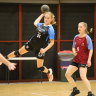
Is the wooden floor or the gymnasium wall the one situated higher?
the gymnasium wall

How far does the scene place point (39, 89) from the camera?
10805 mm

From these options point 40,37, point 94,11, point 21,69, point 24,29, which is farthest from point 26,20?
point 40,37

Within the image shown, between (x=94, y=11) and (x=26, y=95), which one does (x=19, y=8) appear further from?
(x=26, y=95)

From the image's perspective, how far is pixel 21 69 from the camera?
12.7 m

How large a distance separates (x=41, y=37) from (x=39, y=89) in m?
3.42

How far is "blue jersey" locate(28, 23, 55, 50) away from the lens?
7.81 metres

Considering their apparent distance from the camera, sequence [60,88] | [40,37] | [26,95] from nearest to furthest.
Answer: [40,37], [26,95], [60,88]

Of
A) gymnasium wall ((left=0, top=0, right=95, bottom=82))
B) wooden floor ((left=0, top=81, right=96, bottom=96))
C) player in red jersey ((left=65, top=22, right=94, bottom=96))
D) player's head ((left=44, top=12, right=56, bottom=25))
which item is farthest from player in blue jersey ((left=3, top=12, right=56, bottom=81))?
gymnasium wall ((left=0, top=0, right=95, bottom=82))

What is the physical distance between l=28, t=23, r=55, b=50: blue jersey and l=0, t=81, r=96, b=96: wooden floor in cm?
238

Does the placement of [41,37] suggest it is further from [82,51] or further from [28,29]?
[28,29]

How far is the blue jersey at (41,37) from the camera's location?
25.6 feet

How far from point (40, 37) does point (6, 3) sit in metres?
5.13

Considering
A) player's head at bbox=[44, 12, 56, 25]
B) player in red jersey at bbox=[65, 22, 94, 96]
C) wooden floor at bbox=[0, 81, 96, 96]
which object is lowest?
Answer: wooden floor at bbox=[0, 81, 96, 96]

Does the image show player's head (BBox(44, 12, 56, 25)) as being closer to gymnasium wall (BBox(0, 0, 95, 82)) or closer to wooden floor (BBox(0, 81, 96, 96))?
wooden floor (BBox(0, 81, 96, 96))
